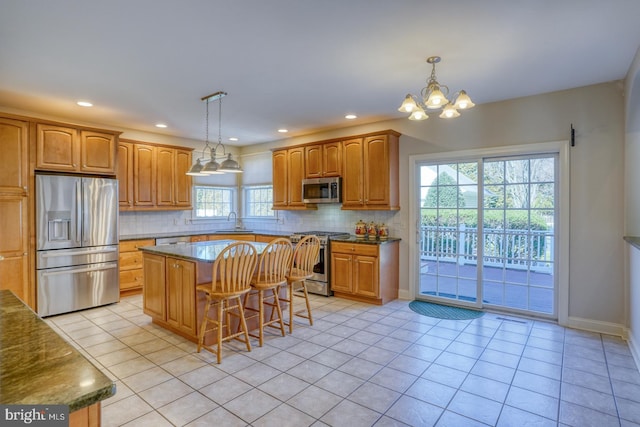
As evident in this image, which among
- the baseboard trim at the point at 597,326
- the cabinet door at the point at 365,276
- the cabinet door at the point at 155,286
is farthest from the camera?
the cabinet door at the point at 365,276

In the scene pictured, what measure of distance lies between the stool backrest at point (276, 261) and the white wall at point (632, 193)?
3.18 metres

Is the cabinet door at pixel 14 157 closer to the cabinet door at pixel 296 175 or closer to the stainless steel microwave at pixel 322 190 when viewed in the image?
the cabinet door at pixel 296 175

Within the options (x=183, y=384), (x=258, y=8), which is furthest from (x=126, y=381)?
(x=258, y=8)

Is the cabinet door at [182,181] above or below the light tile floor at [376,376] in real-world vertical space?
above

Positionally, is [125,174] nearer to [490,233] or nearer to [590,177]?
[490,233]

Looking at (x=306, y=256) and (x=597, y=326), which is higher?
(x=306, y=256)

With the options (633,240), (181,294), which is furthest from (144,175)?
(633,240)

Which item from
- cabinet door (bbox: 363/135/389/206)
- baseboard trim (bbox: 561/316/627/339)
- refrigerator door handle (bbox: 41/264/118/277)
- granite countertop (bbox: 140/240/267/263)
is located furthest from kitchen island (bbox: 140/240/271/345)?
baseboard trim (bbox: 561/316/627/339)

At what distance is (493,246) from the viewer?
4383 millimetres

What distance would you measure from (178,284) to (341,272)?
2308 mm

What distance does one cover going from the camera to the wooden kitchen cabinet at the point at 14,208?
3.90m

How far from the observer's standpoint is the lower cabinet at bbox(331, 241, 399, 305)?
15.3 ft

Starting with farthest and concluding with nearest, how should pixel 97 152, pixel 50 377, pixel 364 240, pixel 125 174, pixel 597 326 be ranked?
pixel 125 174 < pixel 364 240 < pixel 97 152 < pixel 597 326 < pixel 50 377

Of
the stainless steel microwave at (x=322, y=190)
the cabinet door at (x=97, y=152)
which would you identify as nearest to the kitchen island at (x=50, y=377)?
the cabinet door at (x=97, y=152)
